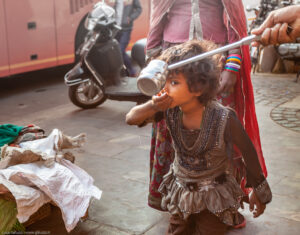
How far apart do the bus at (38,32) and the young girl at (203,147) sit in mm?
5940

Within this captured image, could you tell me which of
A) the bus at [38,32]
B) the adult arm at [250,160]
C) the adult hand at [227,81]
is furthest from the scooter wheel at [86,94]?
the adult arm at [250,160]

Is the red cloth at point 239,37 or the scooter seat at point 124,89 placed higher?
the red cloth at point 239,37

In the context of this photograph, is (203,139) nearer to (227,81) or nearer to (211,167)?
(211,167)

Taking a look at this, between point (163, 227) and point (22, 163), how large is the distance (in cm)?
103

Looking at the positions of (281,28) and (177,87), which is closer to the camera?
(177,87)

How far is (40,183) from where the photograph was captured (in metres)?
2.88

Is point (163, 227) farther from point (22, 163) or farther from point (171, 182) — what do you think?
point (22, 163)

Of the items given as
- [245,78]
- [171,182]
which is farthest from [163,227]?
[245,78]

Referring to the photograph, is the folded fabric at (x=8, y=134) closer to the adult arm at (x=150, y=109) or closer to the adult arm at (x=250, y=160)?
the adult arm at (x=150, y=109)

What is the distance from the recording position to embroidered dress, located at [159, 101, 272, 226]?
2.35 metres

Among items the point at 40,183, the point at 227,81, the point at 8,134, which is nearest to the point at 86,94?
the point at 8,134

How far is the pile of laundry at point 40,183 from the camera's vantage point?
9.25 feet

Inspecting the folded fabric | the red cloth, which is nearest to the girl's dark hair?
the red cloth

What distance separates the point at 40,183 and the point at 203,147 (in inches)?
43.6
